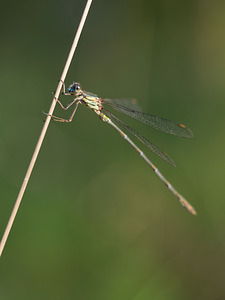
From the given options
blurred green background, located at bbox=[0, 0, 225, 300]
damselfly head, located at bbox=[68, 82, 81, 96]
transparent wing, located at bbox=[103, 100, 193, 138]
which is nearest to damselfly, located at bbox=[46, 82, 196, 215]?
transparent wing, located at bbox=[103, 100, 193, 138]

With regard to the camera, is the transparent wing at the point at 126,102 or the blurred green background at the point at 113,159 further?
the transparent wing at the point at 126,102

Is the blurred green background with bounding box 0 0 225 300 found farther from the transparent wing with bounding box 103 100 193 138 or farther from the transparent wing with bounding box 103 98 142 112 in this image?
the transparent wing with bounding box 103 98 142 112

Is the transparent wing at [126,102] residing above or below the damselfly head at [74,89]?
above

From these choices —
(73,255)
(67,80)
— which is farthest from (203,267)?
(67,80)

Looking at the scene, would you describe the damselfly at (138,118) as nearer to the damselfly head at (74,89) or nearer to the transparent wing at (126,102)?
the transparent wing at (126,102)

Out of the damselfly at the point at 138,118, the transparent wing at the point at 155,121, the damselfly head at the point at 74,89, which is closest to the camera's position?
the damselfly head at the point at 74,89

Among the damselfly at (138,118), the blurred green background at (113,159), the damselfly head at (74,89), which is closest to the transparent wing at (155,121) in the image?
the damselfly at (138,118)

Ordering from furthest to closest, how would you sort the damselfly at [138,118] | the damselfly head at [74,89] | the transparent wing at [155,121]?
1. the transparent wing at [155,121]
2. the damselfly at [138,118]
3. the damselfly head at [74,89]

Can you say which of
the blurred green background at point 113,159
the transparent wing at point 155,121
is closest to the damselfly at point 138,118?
the transparent wing at point 155,121
